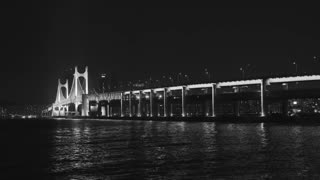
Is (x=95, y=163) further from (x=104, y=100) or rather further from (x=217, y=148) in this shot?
(x=104, y=100)

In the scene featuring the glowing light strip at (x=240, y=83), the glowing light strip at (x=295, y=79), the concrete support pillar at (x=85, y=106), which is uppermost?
the glowing light strip at (x=240, y=83)

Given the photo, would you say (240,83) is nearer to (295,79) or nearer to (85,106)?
(295,79)

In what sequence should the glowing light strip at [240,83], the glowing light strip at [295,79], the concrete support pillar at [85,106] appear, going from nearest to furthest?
1. the glowing light strip at [295,79]
2. the glowing light strip at [240,83]
3. the concrete support pillar at [85,106]

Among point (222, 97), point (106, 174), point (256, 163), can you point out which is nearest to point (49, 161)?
point (106, 174)

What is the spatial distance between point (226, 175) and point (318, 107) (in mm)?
154209

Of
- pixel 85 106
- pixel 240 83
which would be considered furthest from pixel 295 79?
pixel 85 106

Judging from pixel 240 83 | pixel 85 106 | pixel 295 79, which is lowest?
pixel 85 106

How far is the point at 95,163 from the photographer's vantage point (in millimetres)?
25250

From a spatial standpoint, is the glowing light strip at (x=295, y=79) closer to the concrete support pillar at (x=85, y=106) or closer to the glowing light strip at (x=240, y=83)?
the glowing light strip at (x=240, y=83)

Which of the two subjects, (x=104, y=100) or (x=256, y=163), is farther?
(x=104, y=100)

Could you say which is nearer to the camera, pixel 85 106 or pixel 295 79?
pixel 295 79

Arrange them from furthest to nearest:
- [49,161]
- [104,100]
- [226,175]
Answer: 1. [104,100]
2. [49,161]
3. [226,175]

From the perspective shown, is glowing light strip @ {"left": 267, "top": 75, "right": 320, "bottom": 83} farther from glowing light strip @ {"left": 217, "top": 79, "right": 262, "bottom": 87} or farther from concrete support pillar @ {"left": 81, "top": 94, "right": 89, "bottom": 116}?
concrete support pillar @ {"left": 81, "top": 94, "right": 89, "bottom": 116}

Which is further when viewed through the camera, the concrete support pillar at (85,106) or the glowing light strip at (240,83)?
the concrete support pillar at (85,106)
